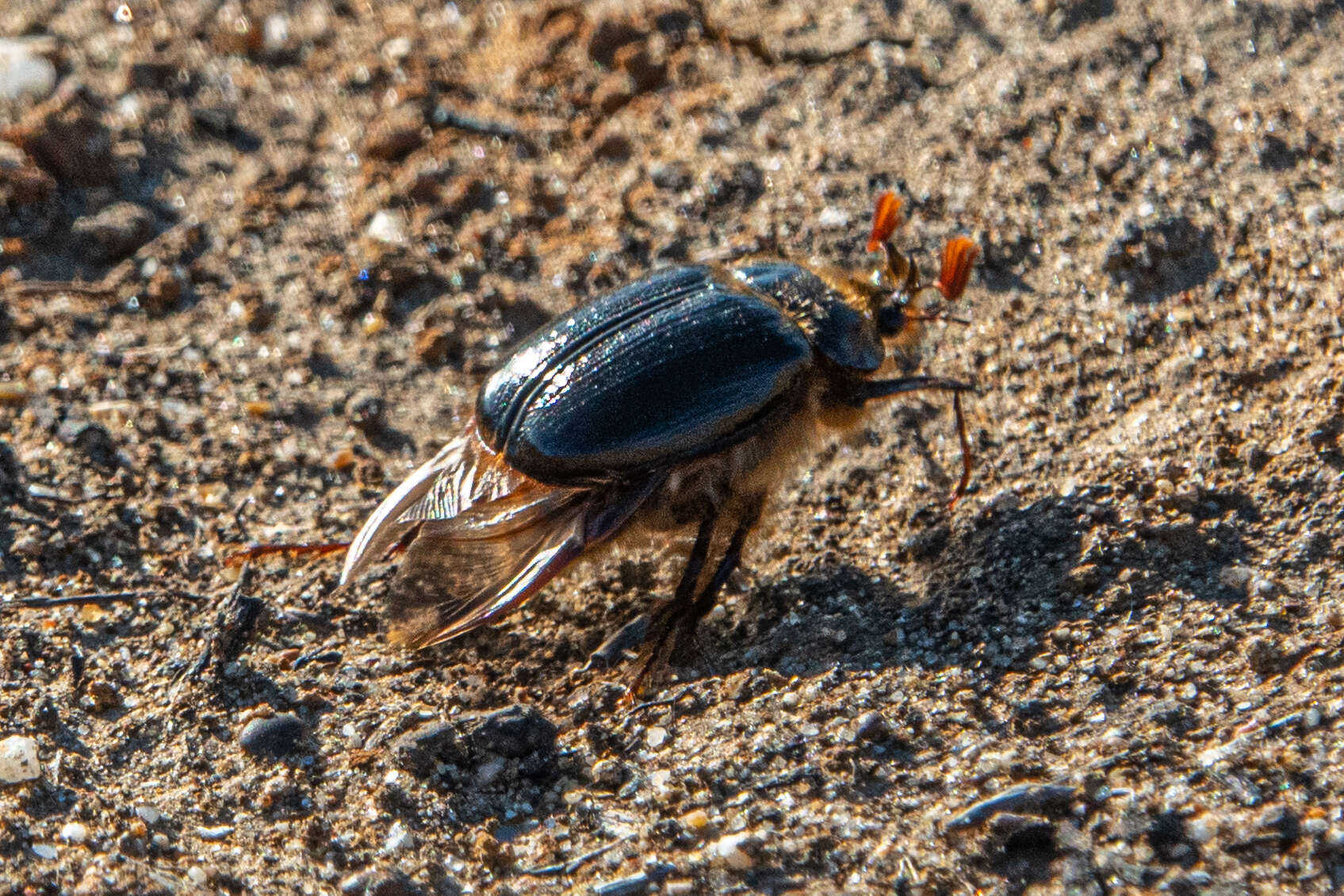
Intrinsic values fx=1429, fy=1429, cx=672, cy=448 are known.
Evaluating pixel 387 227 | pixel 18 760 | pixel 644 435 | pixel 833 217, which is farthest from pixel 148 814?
pixel 833 217

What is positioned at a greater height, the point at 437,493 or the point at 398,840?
the point at 437,493

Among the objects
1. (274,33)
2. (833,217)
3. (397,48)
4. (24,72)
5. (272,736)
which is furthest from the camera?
(274,33)

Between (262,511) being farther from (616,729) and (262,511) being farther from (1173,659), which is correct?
(1173,659)

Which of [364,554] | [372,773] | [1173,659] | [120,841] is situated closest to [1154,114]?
[1173,659]

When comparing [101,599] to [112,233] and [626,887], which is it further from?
[112,233]

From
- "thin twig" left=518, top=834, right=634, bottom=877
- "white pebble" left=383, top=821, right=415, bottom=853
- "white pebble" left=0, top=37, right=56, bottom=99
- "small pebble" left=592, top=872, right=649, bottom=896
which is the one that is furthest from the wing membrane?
"white pebble" left=0, top=37, right=56, bottom=99

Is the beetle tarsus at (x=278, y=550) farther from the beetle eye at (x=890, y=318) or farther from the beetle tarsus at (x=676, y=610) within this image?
the beetle eye at (x=890, y=318)
